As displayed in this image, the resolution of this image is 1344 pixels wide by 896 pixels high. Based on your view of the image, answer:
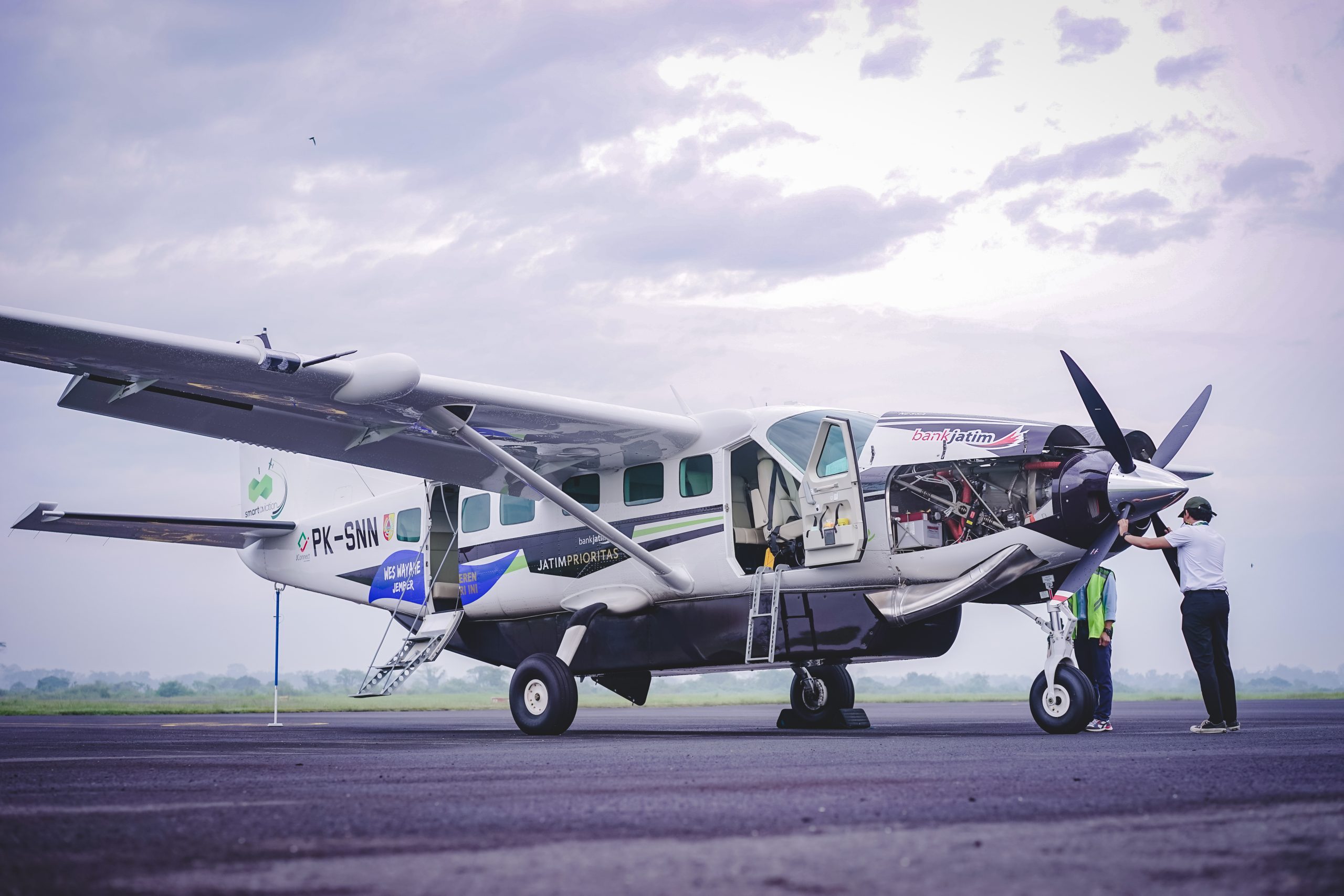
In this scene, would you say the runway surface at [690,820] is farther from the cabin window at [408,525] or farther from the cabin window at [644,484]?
the cabin window at [408,525]

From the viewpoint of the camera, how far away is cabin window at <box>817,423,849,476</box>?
427 inches

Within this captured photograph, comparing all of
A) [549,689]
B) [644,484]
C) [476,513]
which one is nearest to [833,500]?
[644,484]

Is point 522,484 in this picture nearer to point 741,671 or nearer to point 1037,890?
point 741,671

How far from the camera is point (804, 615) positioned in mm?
11133

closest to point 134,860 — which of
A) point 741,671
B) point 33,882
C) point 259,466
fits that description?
point 33,882

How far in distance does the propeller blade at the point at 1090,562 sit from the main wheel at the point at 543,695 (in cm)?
469

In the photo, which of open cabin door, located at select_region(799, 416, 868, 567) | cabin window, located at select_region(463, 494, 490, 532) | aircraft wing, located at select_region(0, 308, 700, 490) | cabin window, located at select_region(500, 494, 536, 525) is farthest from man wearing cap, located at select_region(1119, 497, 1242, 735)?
cabin window, located at select_region(463, 494, 490, 532)

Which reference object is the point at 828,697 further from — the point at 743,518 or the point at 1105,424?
the point at 1105,424

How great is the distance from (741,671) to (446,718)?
10.7 meters

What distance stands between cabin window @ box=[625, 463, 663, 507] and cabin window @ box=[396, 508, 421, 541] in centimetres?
338

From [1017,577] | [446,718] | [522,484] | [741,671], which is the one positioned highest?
[522,484]

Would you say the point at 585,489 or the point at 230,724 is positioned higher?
the point at 585,489

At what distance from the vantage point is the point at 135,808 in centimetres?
471

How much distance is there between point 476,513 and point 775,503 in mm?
4037
